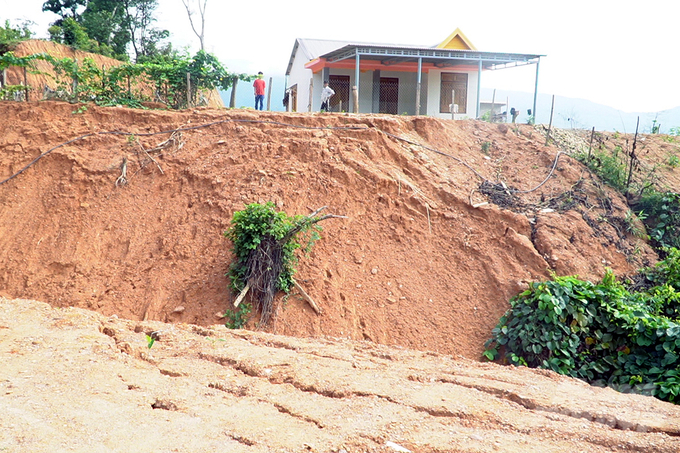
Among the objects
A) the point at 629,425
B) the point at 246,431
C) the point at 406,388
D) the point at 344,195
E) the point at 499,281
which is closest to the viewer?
the point at 246,431

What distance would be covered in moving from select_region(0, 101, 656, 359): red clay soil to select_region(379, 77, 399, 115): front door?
683 centimetres

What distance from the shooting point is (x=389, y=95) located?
54.0 ft

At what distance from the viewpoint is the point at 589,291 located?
22.0 feet

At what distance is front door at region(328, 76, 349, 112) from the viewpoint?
16.2 m

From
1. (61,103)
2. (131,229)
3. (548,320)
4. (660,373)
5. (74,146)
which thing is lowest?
(660,373)

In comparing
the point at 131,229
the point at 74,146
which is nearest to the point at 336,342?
the point at 131,229

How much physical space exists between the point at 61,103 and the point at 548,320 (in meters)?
8.25

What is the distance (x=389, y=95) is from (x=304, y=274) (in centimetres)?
1066

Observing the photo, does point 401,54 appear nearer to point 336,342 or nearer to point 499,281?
point 499,281

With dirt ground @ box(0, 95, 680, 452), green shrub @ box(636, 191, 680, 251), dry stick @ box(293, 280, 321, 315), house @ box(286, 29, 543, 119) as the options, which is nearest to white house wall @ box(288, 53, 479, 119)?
house @ box(286, 29, 543, 119)

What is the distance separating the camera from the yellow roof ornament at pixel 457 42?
1670 cm

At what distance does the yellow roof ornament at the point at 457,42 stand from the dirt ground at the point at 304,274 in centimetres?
663

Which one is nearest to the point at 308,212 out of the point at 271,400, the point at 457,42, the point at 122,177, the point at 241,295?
the point at 241,295

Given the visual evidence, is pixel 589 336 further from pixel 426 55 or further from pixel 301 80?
pixel 301 80
